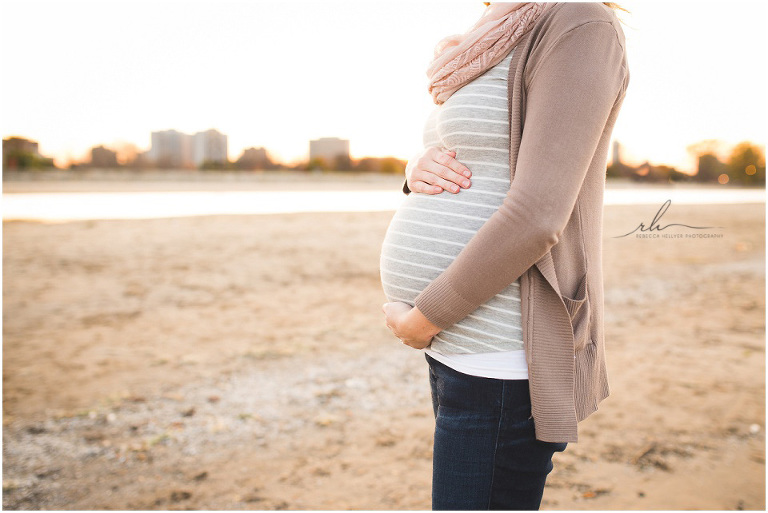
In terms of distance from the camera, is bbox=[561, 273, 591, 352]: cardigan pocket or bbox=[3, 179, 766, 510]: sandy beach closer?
bbox=[561, 273, 591, 352]: cardigan pocket

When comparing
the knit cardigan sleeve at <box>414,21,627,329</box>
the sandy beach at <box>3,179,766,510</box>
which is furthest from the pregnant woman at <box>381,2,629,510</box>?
the sandy beach at <box>3,179,766,510</box>

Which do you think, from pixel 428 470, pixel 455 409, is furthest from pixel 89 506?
pixel 455 409

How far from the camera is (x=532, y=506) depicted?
111cm

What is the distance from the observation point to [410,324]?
42.1 inches

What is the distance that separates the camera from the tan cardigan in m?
0.89

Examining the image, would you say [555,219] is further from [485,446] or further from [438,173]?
[485,446]

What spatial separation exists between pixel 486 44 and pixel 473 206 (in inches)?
11.9

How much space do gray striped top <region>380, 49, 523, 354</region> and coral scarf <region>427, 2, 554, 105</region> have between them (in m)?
0.02

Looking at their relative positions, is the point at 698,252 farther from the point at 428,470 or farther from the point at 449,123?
the point at 449,123

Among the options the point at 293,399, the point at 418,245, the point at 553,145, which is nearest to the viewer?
the point at 553,145

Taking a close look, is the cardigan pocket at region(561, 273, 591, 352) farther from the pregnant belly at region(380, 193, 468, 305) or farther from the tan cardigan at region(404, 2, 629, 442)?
the pregnant belly at region(380, 193, 468, 305)

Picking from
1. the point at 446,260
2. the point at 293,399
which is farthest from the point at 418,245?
the point at 293,399

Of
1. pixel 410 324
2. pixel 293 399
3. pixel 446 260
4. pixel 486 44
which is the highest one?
pixel 486 44

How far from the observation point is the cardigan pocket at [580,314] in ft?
3.31
